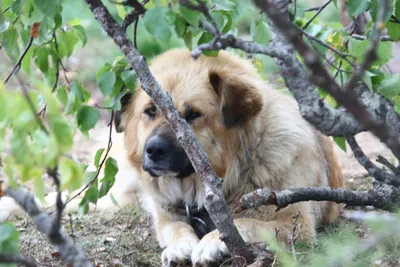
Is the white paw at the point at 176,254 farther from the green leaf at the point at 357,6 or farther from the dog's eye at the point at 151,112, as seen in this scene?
the green leaf at the point at 357,6

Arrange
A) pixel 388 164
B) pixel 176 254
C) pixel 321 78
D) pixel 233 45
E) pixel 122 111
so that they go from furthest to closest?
pixel 122 111
pixel 176 254
pixel 388 164
pixel 233 45
pixel 321 78

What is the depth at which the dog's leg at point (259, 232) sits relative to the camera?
3.68 m

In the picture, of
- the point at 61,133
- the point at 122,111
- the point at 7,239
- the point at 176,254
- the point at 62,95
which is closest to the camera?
the point at 61,133

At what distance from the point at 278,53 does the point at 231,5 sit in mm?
674

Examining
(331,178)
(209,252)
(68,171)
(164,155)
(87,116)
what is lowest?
(331,178)

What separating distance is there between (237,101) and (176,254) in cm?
106

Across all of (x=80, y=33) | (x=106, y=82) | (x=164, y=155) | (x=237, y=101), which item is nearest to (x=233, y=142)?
(x=237, y=101)

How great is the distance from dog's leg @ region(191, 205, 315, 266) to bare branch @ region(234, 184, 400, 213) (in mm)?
194

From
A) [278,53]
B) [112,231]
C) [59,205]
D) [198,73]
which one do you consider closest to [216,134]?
[198,73]

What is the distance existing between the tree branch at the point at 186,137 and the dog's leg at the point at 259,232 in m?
0.33

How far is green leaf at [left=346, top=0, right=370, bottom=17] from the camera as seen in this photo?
3293 millimetres

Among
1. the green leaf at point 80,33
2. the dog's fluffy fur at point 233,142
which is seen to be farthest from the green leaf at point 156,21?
the green leaf at point 80,33

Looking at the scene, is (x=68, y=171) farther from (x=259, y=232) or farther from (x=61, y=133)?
(x=259, y=232)

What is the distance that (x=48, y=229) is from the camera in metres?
2.32
